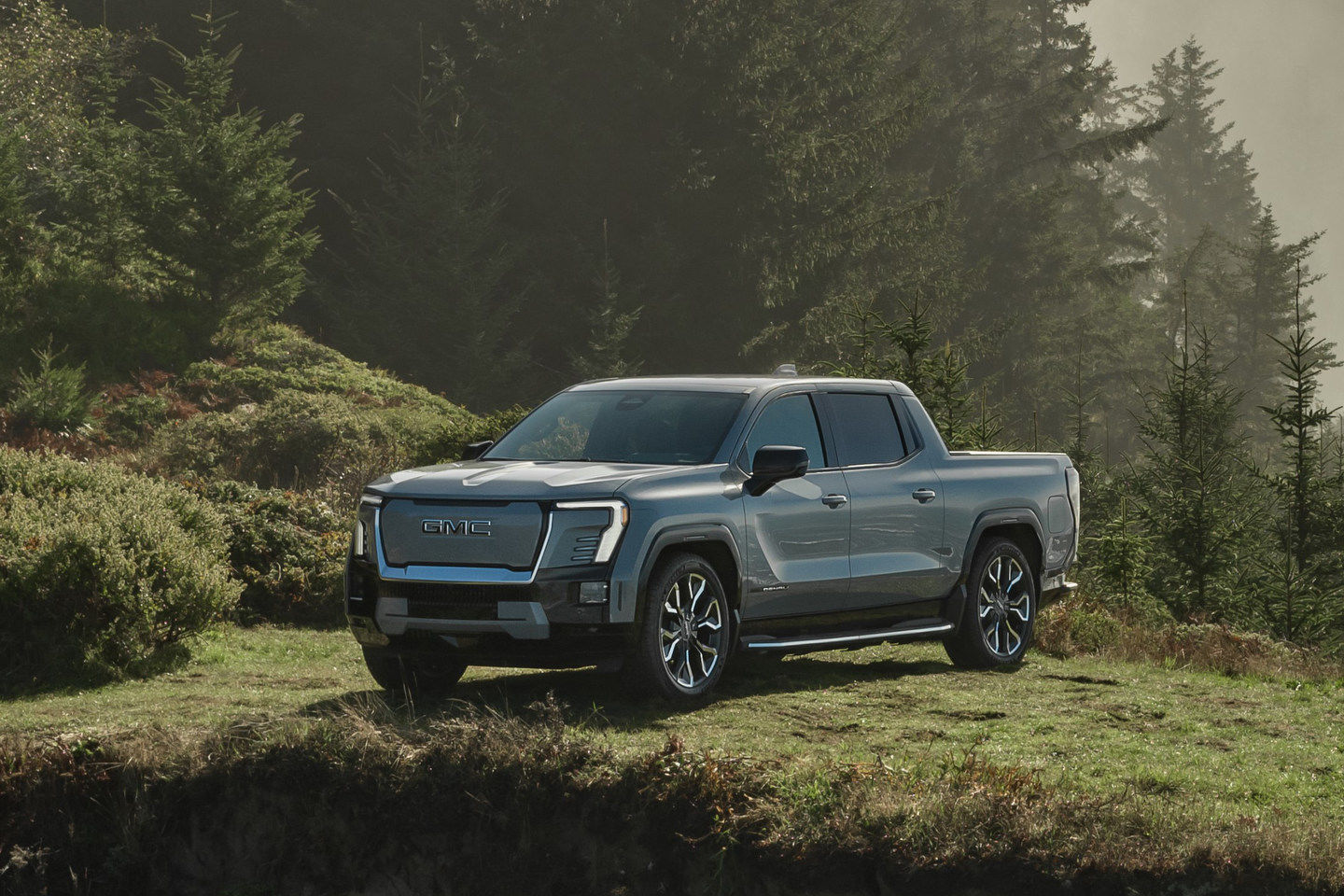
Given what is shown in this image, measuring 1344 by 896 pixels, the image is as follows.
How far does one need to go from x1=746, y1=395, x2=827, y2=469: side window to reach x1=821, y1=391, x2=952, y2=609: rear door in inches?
7.4

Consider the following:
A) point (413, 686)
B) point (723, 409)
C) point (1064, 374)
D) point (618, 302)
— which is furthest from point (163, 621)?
point (1064, 374)

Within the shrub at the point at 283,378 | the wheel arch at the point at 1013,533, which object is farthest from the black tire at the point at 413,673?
the shrub at the point at 283,378

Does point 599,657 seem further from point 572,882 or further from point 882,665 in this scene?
point 882,665

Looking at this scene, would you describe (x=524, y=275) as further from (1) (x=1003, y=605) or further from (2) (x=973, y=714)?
(2) (x=973, y=714)

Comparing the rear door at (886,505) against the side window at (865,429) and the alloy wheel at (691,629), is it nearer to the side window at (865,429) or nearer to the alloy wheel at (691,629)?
the side window at (865,429)

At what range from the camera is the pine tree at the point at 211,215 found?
2853 cm

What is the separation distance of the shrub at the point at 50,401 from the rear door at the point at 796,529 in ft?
56.9

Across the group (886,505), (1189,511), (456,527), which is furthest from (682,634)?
(1189,511)

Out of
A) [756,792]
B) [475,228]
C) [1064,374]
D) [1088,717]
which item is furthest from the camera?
[1064,374]

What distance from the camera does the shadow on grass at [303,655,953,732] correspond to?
8.63 metres

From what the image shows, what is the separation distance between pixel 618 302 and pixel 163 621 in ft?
107

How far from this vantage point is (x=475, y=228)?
3909cm

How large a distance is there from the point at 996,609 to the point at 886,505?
1.72 metres

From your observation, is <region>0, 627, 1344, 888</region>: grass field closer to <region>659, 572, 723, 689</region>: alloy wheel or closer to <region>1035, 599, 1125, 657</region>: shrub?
<region>659, 572, 723, 689</region>: alloy wheel
